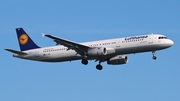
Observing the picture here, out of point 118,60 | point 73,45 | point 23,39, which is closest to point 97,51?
point 73,45

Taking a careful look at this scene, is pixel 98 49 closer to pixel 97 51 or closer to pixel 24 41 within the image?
pixel 97 51

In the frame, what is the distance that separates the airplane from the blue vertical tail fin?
0.19m

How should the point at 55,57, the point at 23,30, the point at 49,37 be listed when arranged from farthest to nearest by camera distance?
the point at 23,30 → the point at 55,57 → the point at 49,37

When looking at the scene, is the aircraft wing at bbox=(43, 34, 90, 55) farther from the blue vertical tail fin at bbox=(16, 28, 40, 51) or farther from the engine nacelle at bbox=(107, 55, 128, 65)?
the blue vertical tail fin at bbox=(16, 28, 40, 51)

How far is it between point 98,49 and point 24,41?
16766mm

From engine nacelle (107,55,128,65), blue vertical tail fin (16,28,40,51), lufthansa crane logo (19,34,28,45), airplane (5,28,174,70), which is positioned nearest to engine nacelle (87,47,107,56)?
airplane (5,28,174,70)

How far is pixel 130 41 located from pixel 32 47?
60.6ft

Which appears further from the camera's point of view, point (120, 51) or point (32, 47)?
point (32, 47)

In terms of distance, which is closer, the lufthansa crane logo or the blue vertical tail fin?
the blue vertical tail fin

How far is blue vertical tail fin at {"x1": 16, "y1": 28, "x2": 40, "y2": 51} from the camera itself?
276ft

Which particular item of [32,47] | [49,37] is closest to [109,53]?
[49,37]

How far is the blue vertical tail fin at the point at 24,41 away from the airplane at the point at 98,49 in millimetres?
189

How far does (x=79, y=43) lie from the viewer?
76.7 meters

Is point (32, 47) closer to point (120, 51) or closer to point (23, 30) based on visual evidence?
point (23, 30)
